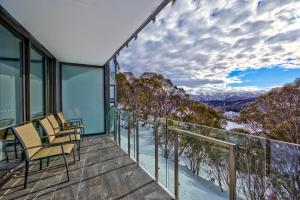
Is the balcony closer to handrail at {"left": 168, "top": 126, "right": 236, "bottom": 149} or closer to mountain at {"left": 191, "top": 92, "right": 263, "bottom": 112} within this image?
handrail at {"left": 168, "top": 126, "right": 236, "bottom": 149}

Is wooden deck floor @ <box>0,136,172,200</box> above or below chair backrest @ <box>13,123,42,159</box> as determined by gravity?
below

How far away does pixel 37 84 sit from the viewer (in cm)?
381

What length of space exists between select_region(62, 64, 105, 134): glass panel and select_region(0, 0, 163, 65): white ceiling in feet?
5.28

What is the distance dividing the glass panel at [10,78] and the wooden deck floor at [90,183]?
88 cm

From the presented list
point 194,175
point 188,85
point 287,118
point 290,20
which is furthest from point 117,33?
point 188,85

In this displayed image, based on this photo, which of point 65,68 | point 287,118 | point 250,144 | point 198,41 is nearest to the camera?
point 250,144

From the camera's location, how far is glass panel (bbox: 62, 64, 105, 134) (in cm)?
523

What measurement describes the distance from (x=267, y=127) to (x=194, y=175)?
21.4ft

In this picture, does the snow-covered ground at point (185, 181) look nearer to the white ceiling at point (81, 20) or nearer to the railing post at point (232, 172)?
the railing post at point (232, 172)

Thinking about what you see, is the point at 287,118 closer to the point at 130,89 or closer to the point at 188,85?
the point at 188,85

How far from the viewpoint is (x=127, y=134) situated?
367 centimetres

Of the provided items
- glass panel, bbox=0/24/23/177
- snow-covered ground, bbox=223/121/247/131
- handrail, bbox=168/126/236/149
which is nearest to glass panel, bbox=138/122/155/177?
handrail, bbox=168/126/236/149

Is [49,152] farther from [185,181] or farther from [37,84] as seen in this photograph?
[37,84]

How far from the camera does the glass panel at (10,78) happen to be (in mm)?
2359
